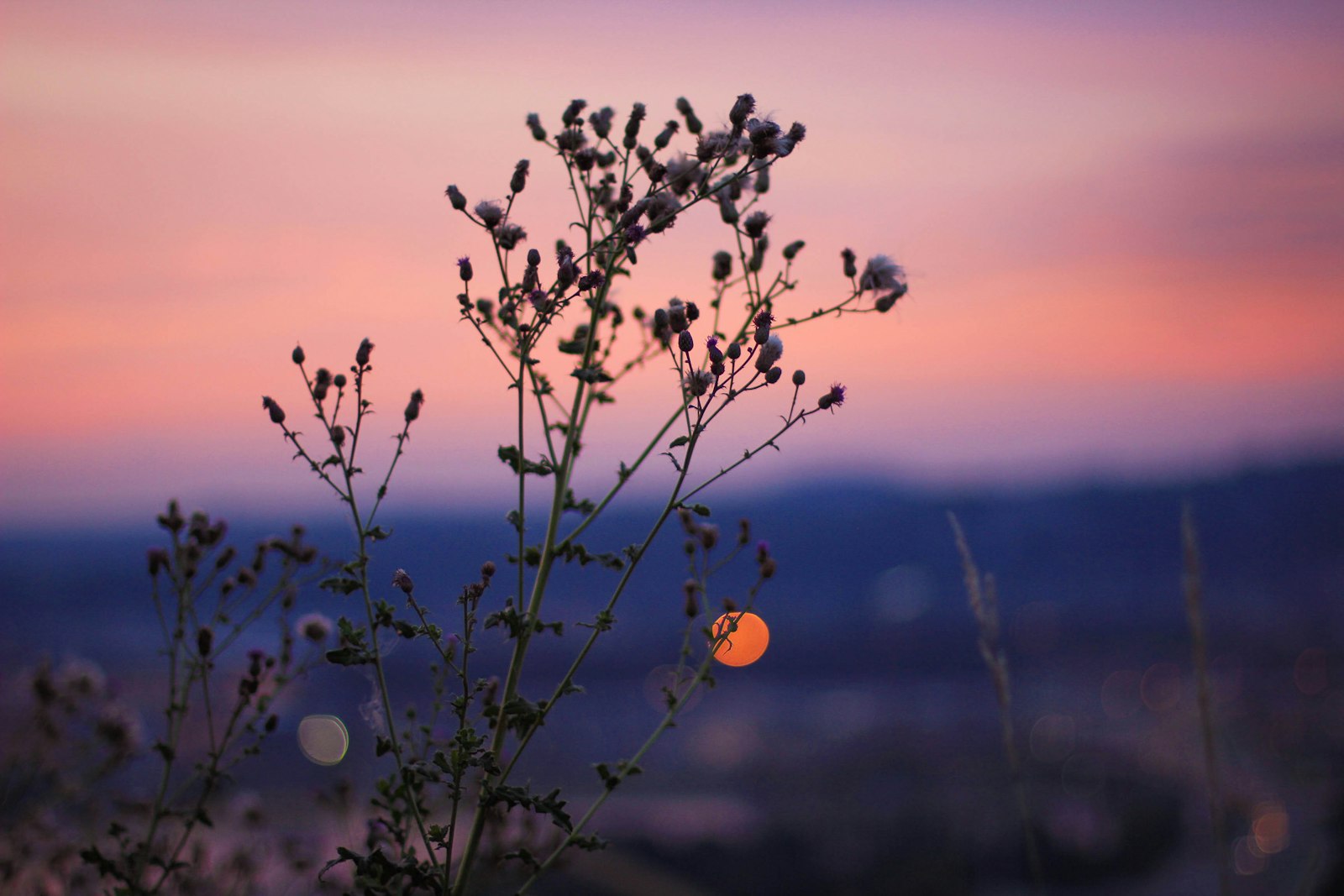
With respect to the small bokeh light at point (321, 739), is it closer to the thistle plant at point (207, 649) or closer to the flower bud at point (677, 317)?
the thistle plant at point (207, 649)

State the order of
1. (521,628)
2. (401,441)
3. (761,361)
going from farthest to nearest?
(401,441)
(761,361)
(521,628)

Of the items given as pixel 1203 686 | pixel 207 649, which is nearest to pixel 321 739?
pixel 207 649

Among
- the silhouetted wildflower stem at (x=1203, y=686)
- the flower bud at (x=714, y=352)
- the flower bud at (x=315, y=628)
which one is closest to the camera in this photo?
the flower bud at (x=714, y=352)

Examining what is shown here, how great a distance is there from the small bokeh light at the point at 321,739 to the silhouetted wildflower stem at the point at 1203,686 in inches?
2148

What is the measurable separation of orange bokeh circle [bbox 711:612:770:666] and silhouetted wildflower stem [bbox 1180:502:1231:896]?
1385 mm

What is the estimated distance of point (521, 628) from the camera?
2416 mm

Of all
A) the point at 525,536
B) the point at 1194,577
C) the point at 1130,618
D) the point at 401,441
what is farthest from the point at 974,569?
the point at 1130,618

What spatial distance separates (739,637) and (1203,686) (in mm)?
1690

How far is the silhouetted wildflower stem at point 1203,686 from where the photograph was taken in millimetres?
3381

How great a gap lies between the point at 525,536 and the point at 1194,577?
2.38m

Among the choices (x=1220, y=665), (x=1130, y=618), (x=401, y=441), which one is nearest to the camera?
(x=401, y=441)

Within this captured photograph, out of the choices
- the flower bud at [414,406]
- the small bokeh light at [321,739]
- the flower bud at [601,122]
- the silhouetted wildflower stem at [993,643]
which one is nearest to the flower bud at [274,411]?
the flower bud at [414,406]

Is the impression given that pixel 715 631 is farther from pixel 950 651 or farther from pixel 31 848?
pixel 950 651

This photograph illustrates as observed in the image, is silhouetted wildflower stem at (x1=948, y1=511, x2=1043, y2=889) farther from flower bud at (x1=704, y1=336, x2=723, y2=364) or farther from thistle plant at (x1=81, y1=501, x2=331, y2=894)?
A: thistle plant at (x1=81, y1=501, x2=331, y2=894)
